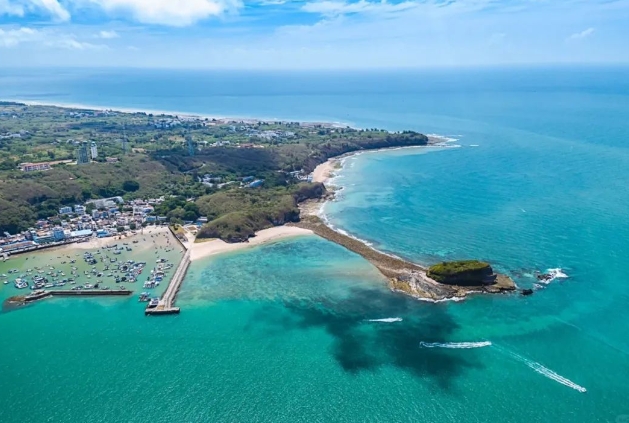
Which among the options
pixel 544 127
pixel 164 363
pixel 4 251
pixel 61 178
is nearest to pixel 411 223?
pixel 164 363

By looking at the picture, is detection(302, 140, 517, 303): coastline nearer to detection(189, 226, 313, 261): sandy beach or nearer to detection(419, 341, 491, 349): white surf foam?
detection(189, 226, 313, 261): sandy beach

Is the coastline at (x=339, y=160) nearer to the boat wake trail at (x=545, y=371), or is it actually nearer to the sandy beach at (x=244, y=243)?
the sandy beach at (x=244, y=243)

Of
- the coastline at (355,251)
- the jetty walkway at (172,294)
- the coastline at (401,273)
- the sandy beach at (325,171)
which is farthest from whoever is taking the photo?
the sandy beach at (325,171)

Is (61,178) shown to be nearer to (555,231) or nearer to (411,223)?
(411,223)

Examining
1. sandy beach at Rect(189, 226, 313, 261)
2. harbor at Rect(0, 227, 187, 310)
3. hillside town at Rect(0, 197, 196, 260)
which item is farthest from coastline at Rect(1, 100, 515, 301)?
hillside town at Rect(0, 197, 196, 260)

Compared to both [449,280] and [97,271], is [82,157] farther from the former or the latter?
[449,280]

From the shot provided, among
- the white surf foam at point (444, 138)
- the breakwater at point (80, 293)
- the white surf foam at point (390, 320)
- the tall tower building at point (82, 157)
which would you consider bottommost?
the white surf foam at point (390, 320)

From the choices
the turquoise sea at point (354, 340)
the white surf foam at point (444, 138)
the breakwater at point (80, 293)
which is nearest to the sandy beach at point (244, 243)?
the turquoise sea at point (354, 340)
